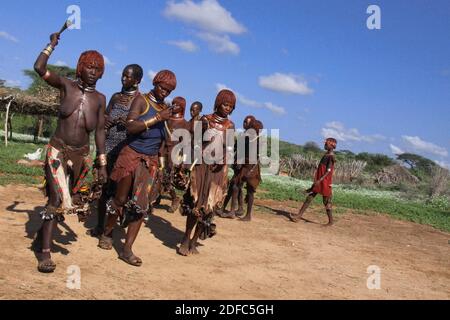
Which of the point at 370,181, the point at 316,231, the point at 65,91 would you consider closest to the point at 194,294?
the point at 65,91

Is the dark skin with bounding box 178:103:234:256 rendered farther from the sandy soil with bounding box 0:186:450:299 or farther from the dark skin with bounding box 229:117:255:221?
the dark skin with bounding box 229:117:255:221

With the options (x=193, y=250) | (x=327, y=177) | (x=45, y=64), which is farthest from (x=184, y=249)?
(x=327, y=177)

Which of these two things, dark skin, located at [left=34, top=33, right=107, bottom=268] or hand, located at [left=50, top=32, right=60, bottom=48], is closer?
hand, located at [left=50, top=32, right=60, bottom=48]

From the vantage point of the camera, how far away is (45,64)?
4.23m

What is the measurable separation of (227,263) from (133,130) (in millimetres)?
2033

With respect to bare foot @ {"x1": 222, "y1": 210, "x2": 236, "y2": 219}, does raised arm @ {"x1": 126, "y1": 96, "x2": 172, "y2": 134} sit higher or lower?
higher

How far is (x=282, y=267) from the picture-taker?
581cm

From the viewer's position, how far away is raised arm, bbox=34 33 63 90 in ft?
13.7

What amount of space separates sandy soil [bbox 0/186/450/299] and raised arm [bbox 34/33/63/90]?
180 centimetres

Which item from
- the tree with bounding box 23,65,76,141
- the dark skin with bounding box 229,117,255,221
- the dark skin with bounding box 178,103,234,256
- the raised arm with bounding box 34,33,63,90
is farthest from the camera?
the tree with bounding box 23,65,76,141

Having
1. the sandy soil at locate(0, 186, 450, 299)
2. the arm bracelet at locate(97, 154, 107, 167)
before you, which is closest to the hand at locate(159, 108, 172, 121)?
the arm bracelet at locate(97, 154, 107, 167)

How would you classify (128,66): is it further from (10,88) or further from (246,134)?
(10,88)
